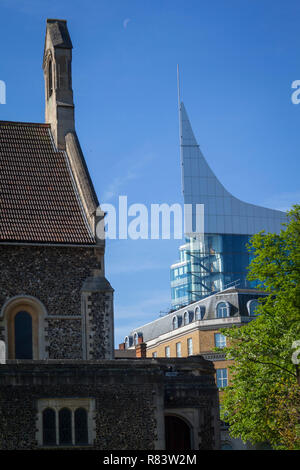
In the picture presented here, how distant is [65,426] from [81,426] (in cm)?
60

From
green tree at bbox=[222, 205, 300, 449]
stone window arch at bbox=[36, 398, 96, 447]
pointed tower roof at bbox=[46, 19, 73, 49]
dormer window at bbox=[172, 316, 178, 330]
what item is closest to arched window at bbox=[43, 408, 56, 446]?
stone window arch at bbox=[36, 398, 96, 447]

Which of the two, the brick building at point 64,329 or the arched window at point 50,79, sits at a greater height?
the arched window at point 50,79

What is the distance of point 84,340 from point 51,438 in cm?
570

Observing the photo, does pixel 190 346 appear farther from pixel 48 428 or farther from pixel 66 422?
pixel 48 428

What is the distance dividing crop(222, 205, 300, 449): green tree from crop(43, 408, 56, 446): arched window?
962cm

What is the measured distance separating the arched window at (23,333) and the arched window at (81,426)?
17.7 ft

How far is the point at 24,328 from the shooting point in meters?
39.4

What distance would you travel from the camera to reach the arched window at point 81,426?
113ft

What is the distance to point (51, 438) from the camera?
112 feet

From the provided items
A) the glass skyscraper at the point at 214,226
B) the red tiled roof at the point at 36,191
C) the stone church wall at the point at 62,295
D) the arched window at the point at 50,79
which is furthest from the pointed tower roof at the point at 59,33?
the glass skyscraper at the point at 214,226

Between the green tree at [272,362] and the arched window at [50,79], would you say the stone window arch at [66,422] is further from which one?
the arched window at [50,79]

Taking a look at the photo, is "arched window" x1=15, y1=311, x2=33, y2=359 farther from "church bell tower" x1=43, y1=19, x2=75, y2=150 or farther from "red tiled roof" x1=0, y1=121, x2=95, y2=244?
"church bell tower" x1=43, y1=19, x2=75, y2=150

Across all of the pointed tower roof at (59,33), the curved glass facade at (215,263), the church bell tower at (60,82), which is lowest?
the church bell tower at (60,82)

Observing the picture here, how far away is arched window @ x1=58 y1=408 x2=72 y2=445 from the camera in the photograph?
34.3m
